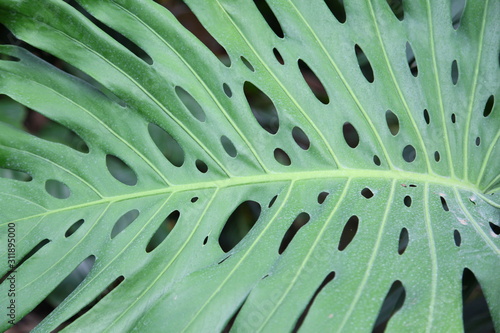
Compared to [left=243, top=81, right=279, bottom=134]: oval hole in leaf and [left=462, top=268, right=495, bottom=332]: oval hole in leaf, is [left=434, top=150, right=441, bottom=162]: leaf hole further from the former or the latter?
[left=243, top=81, right=279, bottom=134]: oval hole in leaf

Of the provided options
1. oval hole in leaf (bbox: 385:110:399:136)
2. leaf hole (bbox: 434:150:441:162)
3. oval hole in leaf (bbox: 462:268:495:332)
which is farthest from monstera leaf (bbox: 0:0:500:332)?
oval hole in leaf (bbox: 385:110:399:136)

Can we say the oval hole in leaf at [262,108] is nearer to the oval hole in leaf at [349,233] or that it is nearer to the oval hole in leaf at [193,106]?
the oval hole in leaf at [193,106]

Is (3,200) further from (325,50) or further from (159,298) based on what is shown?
(325,50)

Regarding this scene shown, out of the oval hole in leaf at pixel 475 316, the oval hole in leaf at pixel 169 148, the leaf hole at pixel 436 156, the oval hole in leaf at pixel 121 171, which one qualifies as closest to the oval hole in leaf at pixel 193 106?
the oval hole in leaf at pixel 169 148

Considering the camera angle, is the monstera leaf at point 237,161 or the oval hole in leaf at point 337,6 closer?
the monstera leaf at point 237,161

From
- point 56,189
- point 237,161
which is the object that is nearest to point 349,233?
point 237,161
